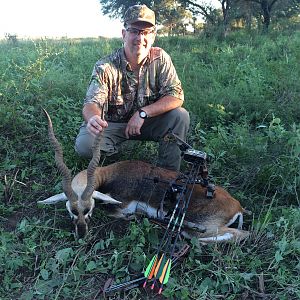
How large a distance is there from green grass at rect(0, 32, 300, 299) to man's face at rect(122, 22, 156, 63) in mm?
1189

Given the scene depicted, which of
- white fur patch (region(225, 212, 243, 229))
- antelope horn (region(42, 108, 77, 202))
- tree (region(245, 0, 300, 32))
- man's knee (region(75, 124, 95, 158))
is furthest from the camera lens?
tree (region(245, 0, 300, 32))

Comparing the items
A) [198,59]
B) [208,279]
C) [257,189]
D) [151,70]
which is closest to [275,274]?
[208,279]

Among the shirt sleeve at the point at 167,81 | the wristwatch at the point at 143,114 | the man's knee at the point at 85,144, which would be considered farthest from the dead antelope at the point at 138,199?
the shirt sleeve at the point at 167,81

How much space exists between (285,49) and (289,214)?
20.1 feet

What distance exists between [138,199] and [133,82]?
1364 millimetres

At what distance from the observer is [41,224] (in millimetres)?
4039

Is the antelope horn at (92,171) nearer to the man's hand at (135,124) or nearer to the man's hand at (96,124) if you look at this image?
the man's hand at (96,124)

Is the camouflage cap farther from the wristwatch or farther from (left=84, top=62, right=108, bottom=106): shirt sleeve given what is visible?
the wristwatch

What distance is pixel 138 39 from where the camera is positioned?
4559mm

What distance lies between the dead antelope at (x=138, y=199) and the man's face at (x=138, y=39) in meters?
1.18

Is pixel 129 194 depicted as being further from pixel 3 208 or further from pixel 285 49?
pixel 285 49

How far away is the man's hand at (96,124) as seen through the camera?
151 inches

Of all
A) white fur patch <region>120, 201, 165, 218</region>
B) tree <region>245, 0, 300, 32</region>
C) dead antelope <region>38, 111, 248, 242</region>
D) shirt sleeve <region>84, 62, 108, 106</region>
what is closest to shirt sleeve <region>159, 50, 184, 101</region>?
shirt sleeve <region>84, 62, 108, 106</region>

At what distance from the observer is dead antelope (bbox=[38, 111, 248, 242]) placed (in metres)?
3.77
